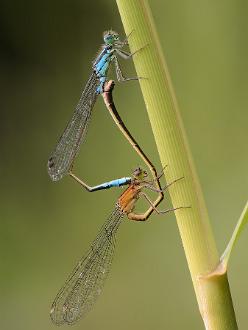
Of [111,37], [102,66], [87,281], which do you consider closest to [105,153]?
[87,281]

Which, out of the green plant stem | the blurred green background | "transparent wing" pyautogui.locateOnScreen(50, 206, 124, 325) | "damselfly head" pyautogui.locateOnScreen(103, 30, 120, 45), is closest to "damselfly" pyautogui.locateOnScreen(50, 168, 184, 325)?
"transparent wing" pyautogui.locateOnScreen(50, 206, 124, 325)

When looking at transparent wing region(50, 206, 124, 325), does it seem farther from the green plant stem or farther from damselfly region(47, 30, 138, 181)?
the green plant stem

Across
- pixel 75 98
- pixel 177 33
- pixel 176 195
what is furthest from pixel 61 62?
pixel 176 195

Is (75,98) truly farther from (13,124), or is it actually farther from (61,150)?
(61,150)

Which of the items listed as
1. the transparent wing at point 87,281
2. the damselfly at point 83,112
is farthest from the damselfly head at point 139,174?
the transparent wing at point 87,281

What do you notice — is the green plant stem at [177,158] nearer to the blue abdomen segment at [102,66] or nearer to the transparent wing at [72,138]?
the blue abdomen segment at [102,66]

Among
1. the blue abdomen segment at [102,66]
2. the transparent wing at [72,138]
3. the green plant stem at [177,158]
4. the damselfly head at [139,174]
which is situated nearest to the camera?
the green plant stem at [177,158]

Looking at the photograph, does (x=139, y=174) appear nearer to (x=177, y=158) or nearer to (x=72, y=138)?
(x=72, y=138)
